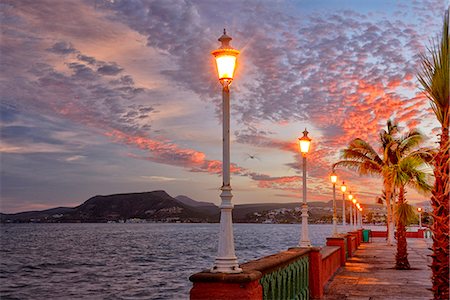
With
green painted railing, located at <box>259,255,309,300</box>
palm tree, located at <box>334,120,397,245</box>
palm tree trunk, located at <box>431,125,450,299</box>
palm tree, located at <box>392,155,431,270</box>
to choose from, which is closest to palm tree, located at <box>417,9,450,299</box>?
palm tree trunk, located at <box>431,125,450,299</box>

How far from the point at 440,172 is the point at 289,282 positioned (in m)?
3.61

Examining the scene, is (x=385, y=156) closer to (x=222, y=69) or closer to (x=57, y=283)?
(x=222, y=69)

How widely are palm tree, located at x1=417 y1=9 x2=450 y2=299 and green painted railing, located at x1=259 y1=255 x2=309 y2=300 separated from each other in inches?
108

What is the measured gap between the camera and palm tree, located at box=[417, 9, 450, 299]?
980cm

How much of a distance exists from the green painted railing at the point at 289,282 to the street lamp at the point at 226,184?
96cm

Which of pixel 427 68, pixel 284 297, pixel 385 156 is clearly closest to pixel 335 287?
pixel 284 297

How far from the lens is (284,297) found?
10430mm

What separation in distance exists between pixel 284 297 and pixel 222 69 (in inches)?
184

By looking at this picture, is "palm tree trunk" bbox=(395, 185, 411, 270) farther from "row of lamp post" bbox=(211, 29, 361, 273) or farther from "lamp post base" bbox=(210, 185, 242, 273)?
"lamp post base" bbox=(210, 185, 242, 273)

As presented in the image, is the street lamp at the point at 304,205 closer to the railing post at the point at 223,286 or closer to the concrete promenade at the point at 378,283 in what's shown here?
the concrete promenade at the point at 378,283

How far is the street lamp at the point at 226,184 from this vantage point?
308 inches

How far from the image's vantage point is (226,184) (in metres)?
8.18

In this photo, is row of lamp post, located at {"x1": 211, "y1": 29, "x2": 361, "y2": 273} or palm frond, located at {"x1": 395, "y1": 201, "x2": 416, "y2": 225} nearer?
row of lamp post, located at {"x1": 211, "y1": 29, "x2": 361, "y2": 273}

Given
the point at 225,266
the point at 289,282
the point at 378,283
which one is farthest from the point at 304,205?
the point at 225,266
